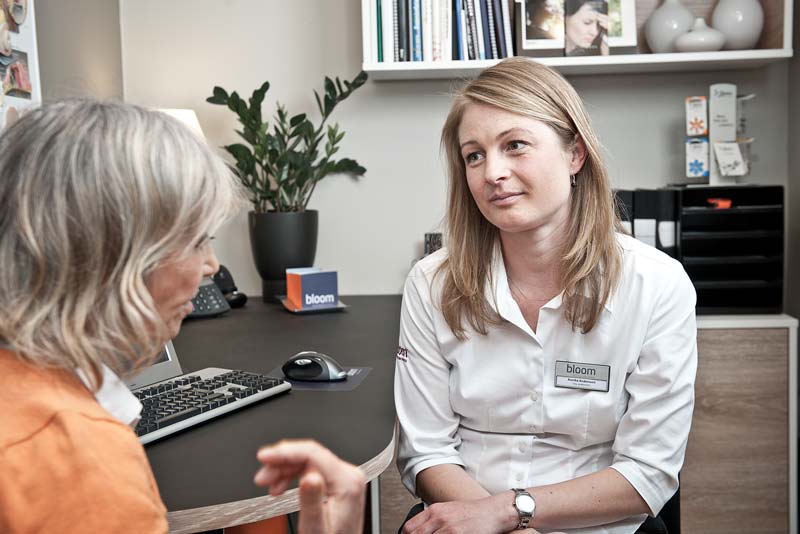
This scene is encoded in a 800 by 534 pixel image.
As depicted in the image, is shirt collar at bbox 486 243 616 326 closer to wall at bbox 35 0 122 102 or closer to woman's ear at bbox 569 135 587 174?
woman's ear at bbox 569 135 587 174

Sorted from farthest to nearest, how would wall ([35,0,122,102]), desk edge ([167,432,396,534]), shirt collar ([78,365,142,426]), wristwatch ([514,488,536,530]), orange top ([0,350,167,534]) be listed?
wall ([35,0,122,102]) < wristwatch ([514,488,536,530]) < desk edge ([167,432,396,534]) < shirt collar ([78,365,142,426]) < orange top ([0,350,167,534])

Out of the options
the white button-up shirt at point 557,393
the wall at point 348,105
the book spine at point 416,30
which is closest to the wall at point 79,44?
the wall at point 348,105

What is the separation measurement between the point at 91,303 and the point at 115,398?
12cm

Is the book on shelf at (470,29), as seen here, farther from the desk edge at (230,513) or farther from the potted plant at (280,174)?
the desk edge at (230,513)

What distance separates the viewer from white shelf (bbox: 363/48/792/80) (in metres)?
2.34

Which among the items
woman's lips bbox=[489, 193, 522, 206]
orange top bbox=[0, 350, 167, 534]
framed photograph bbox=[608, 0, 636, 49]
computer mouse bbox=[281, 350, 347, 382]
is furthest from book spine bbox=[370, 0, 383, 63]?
orange top bbox=[0, 350, 167, 534]

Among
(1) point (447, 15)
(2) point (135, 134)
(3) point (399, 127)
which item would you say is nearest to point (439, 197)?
(3) point (399, 127)

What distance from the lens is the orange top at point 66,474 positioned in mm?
614

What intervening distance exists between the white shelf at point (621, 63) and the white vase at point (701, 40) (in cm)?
3

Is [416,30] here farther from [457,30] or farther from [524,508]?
[524,508]

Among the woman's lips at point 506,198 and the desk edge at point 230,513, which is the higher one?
the woman's lips at point 506,198

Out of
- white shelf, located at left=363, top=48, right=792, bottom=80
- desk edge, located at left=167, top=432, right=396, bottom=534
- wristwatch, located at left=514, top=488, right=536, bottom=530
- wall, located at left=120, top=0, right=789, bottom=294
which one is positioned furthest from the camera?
wall, located at left=120, top=0, right=789, bottom=294

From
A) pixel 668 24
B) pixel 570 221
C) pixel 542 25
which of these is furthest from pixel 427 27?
pixel 570 221

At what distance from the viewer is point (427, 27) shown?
2.40 m
